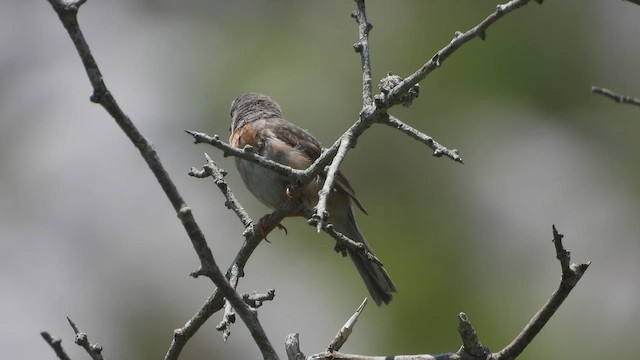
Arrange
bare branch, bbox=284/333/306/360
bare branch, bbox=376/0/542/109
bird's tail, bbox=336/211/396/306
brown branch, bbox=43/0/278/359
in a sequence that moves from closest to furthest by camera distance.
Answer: brown branch, bbox=43/0/278/359 → bare branch, bbox=376/0/542/109 → bare branch, bbox=284/333/306/360 → bird's tail, bbox=336/211/396/306

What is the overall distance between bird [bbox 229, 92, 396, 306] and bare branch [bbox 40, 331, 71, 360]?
2972 mm

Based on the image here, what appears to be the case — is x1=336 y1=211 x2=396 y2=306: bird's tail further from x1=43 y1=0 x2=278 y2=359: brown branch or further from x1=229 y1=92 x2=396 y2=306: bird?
x1=43 y1=0 x2=278 y2=359: brown branch

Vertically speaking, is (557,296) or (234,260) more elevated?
(234,260)

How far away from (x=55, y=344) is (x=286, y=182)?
317 centimetres

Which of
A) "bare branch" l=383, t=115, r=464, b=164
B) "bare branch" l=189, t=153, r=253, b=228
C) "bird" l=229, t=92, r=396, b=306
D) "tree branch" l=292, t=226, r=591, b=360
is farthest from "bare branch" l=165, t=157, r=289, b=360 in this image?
"bird" l=229, t=92, r=396, b=306

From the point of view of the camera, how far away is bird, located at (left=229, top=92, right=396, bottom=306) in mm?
6504

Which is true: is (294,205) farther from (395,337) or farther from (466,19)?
(466,19)

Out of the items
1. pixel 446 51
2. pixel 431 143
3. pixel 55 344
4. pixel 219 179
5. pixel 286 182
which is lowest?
pixel 55 344

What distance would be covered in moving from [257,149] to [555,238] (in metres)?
3.81

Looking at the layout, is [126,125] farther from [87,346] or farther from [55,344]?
[87,346]

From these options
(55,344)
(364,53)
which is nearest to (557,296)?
(364,53)

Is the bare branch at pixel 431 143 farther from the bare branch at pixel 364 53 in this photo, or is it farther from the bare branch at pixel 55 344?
the bare branch at pixel 55 344

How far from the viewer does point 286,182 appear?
6375 mm

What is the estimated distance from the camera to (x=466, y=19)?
1213 centimetres
